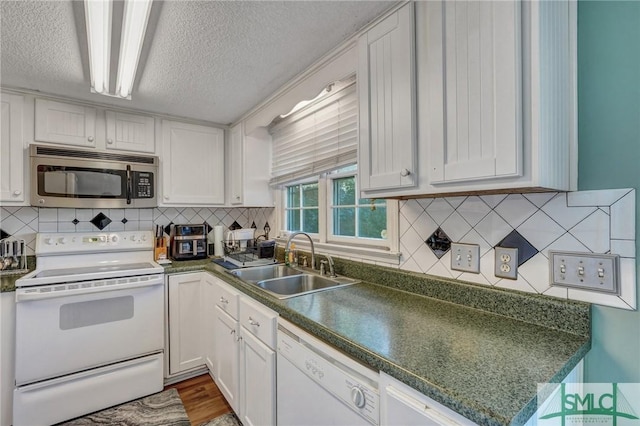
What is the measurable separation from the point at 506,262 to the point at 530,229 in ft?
0.49

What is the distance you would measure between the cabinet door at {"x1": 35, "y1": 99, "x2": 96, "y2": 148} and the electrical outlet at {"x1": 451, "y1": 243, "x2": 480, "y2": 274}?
2.56 m

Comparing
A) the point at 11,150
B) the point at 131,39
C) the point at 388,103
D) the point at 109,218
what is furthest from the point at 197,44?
the point at 109,218

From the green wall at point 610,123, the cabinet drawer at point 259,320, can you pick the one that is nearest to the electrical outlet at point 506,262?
the green wall at point 610,123

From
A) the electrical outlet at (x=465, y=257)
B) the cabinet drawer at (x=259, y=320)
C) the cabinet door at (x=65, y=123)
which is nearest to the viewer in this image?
the electrical outlet at (x=465, y=257)

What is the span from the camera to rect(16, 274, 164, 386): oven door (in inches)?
69.3

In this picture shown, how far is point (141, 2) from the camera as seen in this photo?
116 cm

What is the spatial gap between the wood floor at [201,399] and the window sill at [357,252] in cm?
120

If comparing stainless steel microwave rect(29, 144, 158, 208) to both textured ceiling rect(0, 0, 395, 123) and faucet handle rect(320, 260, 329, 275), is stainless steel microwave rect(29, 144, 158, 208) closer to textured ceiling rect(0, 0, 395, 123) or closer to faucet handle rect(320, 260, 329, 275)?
textured ceiling rect(0, 0, 395, 123)

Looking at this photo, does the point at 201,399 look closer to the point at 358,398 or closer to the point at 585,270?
the point at 358,398

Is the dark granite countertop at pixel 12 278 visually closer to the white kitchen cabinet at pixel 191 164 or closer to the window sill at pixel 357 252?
the white kitchen cabinet at pixel 191 164

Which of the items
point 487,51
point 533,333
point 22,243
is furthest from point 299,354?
point 22,243

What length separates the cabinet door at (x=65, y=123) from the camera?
206 centimetres

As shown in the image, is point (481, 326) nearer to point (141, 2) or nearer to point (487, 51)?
point (487, 51)

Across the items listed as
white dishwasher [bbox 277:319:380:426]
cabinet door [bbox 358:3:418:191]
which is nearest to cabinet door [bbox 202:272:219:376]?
white dishwasher [bbox 277:319:380:426]
